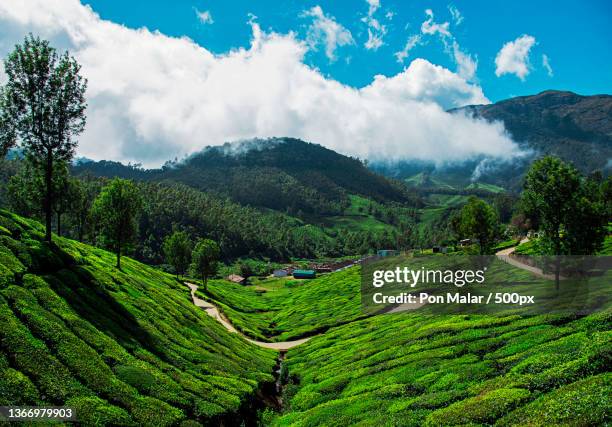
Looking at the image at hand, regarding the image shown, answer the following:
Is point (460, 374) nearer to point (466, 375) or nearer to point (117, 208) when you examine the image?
point (466, 375)

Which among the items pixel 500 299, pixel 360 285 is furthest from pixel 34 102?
pixel 360 285

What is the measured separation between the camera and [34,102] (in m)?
46.8

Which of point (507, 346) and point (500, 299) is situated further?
point (500, 299)

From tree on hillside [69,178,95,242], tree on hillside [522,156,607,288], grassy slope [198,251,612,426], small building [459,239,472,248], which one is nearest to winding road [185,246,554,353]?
grassy slope [198,251,612,426]

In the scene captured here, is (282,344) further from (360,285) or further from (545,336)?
(545,336)

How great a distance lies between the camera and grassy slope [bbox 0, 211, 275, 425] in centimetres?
2739

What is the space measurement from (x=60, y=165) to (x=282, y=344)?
1958 inches

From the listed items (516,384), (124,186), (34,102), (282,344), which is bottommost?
(282,344)

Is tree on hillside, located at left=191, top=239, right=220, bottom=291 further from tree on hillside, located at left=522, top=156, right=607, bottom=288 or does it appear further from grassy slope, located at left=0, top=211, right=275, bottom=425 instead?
tree on hillside, located at left=522, top=156, right=607, bottom=288

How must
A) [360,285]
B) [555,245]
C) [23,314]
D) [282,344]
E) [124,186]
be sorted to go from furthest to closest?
[360,285], [282,344], [124,186], [555,245], [23,314]

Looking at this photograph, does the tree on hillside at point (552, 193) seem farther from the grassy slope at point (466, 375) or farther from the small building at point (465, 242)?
the small building at point (465, 242)

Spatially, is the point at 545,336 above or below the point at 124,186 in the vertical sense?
below

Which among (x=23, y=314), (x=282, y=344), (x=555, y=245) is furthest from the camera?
(x=282, y=344)

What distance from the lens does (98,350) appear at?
34.0 m
